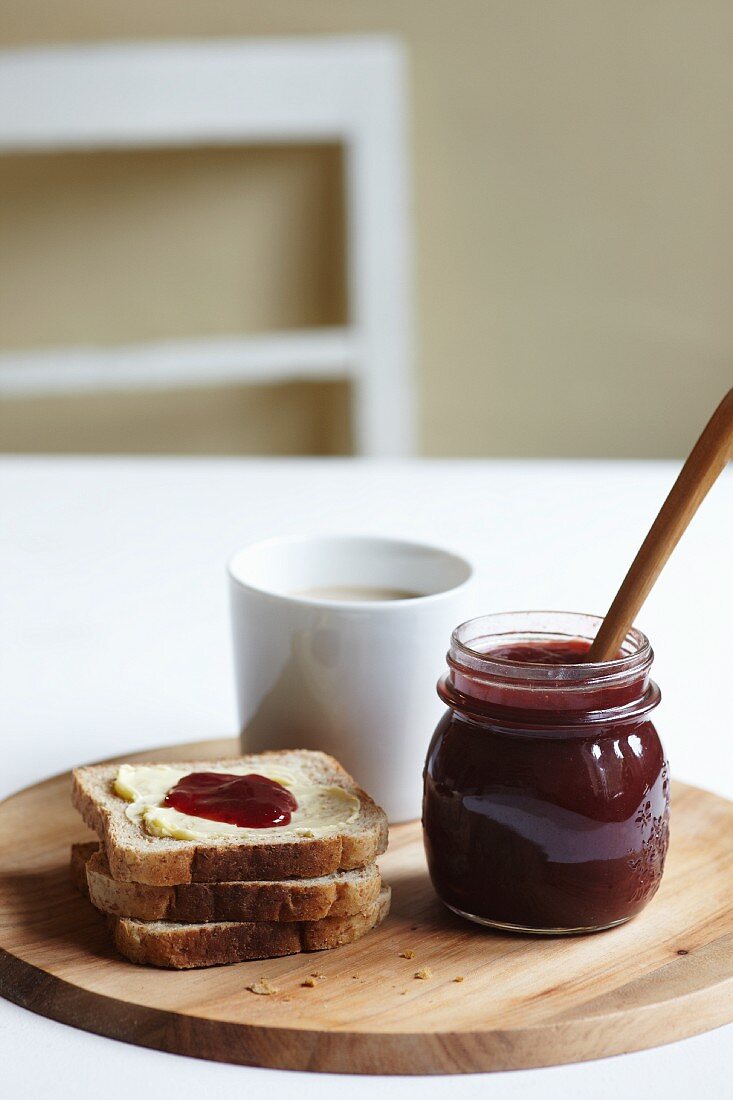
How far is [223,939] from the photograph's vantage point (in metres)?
1.07

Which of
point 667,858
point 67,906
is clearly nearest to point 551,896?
point 667,858

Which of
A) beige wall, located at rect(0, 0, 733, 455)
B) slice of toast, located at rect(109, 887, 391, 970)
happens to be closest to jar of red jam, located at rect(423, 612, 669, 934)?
slice of toast, located at rect(109, 887, 391, 970)

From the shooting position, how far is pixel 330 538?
155 cm

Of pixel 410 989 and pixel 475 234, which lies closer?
pixel 410 989

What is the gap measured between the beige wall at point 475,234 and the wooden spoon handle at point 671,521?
3468mm

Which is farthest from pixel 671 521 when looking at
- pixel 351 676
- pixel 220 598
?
pixel 220 598

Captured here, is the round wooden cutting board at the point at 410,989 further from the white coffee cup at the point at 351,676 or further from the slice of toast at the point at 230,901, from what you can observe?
the white coffee cup at the point at 351,676

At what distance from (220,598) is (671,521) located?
1.14 meters

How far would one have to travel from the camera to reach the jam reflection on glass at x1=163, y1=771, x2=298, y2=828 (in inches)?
45.5

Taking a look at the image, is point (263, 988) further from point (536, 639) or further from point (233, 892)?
point (536, 639)

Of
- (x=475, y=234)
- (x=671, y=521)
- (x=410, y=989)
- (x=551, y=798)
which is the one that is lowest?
(x=410, y=989)

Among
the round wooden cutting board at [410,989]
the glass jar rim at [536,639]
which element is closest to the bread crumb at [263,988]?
the round wooden cutting board at [410,989]

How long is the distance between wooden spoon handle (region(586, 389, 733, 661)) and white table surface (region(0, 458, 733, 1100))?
323 millimetres

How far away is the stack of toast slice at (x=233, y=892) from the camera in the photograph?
3.49 ft
